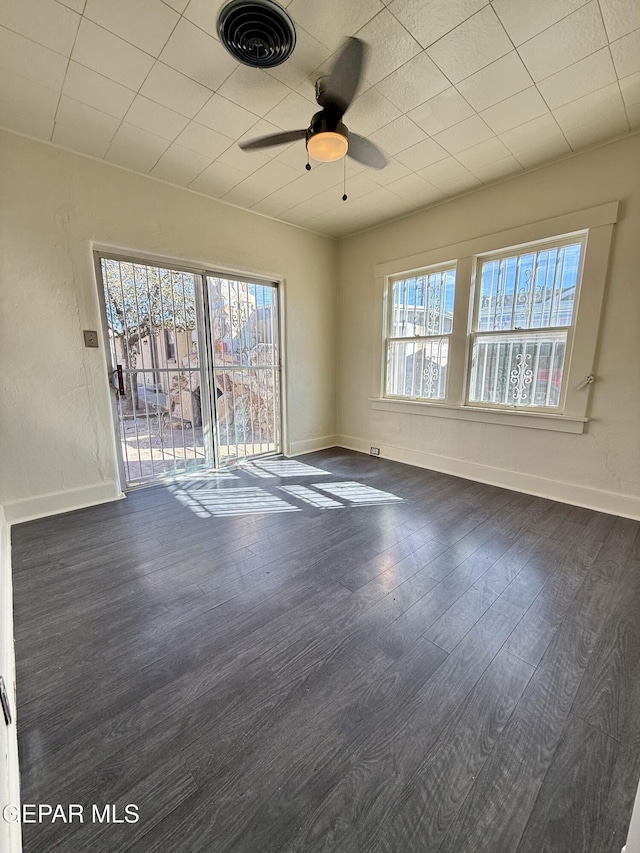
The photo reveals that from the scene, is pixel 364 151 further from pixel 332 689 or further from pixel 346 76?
pixel 332 689

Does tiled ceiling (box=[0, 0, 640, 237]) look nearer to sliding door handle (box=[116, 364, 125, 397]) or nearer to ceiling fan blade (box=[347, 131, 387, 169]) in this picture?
ceiling fan blade (box=[347, 131, 387, 169])

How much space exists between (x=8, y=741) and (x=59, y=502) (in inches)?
86.0

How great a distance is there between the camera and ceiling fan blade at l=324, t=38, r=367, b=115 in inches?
66.4

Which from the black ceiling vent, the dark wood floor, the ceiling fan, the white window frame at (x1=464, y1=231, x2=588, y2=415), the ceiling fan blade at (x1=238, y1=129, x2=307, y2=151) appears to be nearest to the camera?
the dark wood floor

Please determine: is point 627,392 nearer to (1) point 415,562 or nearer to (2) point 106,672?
(1) point 415,562

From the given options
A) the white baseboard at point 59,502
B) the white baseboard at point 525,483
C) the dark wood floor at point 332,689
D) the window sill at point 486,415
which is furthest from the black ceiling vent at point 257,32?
the white baseboard at point 525,483

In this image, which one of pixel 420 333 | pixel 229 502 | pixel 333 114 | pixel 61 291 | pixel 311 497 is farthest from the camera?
pixel 420 333

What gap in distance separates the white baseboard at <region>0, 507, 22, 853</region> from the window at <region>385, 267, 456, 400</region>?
3795 millimetres

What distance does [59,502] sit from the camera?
9.30 feet

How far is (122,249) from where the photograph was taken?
2.96 metres

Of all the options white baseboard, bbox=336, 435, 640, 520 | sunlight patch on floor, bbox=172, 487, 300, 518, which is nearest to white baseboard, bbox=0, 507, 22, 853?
sunlight patch on floor, bbox=172, 487, 300, 518

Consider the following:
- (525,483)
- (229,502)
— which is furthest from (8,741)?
(525,483)

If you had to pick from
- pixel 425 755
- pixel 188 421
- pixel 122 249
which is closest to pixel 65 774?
pixel 425 755

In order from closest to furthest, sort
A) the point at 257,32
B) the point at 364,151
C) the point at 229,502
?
the point at 257,32, the point at 364,151, the point at 229,502
